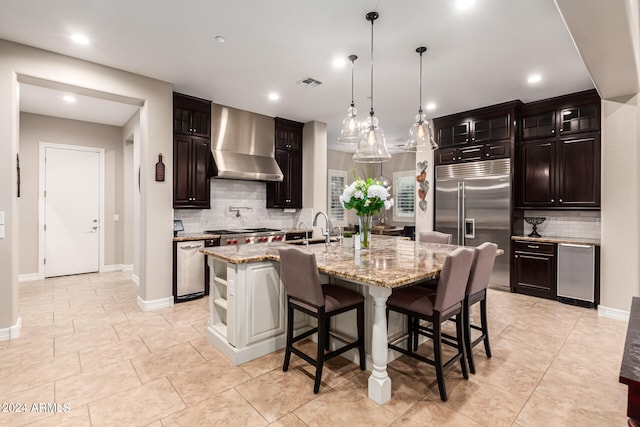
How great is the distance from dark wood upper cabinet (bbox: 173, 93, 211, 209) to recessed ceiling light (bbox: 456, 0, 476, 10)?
12.0ft

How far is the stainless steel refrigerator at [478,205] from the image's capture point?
16.1ft

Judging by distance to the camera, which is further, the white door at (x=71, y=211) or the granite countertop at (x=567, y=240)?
the white door at (x=71, y=211)

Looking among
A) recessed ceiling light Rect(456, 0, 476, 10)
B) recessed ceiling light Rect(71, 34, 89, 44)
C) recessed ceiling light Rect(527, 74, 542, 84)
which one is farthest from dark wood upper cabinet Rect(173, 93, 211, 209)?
recessed ceiling light Rect(527, 74, 542, 84)

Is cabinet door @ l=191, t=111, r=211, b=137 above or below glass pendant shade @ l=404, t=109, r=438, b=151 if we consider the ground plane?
above

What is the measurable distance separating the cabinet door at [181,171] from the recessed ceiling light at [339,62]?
2415mm

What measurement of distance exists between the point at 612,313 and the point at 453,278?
3.30 metres

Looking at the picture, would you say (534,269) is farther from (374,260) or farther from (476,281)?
(374,260)

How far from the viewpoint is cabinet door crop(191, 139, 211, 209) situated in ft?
15.5

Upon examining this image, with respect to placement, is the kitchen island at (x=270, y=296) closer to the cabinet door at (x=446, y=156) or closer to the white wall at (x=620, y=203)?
the white wall at (x=620, y=203)

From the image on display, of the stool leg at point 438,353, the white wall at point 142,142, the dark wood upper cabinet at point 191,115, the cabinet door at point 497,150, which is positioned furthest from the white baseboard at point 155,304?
the cabinet door at point 497,150

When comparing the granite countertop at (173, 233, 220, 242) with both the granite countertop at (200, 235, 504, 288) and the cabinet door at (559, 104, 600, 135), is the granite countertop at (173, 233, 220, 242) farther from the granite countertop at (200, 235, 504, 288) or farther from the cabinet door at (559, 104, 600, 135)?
the cabinet door at (559, 104, 600, 135)

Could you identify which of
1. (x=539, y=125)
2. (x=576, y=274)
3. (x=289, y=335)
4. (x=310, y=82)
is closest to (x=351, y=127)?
(x=310, y=82)

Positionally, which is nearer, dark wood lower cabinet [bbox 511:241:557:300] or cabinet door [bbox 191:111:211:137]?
dark wood lower cabinet [bbox 511:241:557:300]

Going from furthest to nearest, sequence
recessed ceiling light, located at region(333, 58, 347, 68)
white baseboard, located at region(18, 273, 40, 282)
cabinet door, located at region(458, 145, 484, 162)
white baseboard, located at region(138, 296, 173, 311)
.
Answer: white baseboard, located at region(18, 273, 40, 282) → cabinet door, located at region(458, 145, 484, 162) → white baseboard, located at region(138, 296, 173, 311) → recessed ceiling light, located at region(333, 58, 347, 68)
